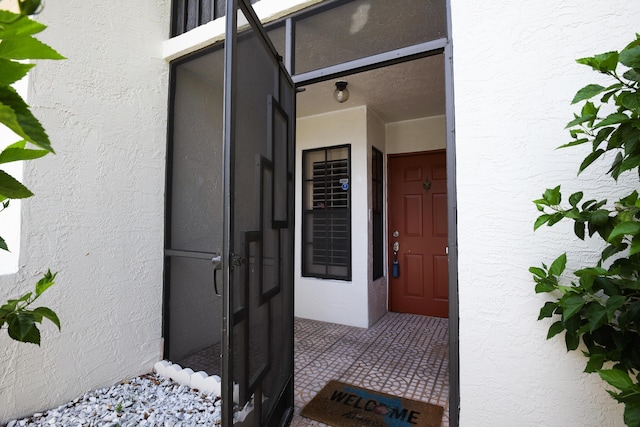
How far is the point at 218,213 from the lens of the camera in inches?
107

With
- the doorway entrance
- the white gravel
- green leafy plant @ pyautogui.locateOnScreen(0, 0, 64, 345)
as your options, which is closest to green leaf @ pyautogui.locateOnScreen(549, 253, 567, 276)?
the doorway entrance

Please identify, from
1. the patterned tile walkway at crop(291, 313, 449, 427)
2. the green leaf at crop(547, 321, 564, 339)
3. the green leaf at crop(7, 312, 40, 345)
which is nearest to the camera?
the green leaf at crop(7, 312, 40, 345)

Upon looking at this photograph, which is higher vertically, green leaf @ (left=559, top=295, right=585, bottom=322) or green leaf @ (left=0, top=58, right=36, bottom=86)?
green leaf @ (left=0, top=58, right=36, bottom=86)

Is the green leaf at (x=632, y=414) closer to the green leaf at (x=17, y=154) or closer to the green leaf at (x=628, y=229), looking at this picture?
the green leaf at (x=628, y=229)

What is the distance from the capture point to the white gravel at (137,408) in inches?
72.4

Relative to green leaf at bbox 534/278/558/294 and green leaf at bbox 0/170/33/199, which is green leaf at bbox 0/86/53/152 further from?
green leaf at bbox 534/278/558/294

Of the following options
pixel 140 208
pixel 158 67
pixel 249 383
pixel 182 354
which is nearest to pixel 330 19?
pixel 158 67

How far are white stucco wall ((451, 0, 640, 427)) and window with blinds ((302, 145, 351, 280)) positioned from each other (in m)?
2.44

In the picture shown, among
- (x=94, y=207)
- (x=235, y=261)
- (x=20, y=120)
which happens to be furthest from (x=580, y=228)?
(x=94, y=207)

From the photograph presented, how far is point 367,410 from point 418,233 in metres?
2.60

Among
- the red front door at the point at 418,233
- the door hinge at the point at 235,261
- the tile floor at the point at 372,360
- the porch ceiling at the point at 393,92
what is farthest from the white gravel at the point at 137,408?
the porch ceiling at the point at 393,92

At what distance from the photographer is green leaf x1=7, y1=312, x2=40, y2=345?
573mm

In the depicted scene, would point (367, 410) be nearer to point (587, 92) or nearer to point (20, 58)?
point (587, 92)

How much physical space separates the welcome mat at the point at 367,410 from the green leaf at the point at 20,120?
6.92 feet
